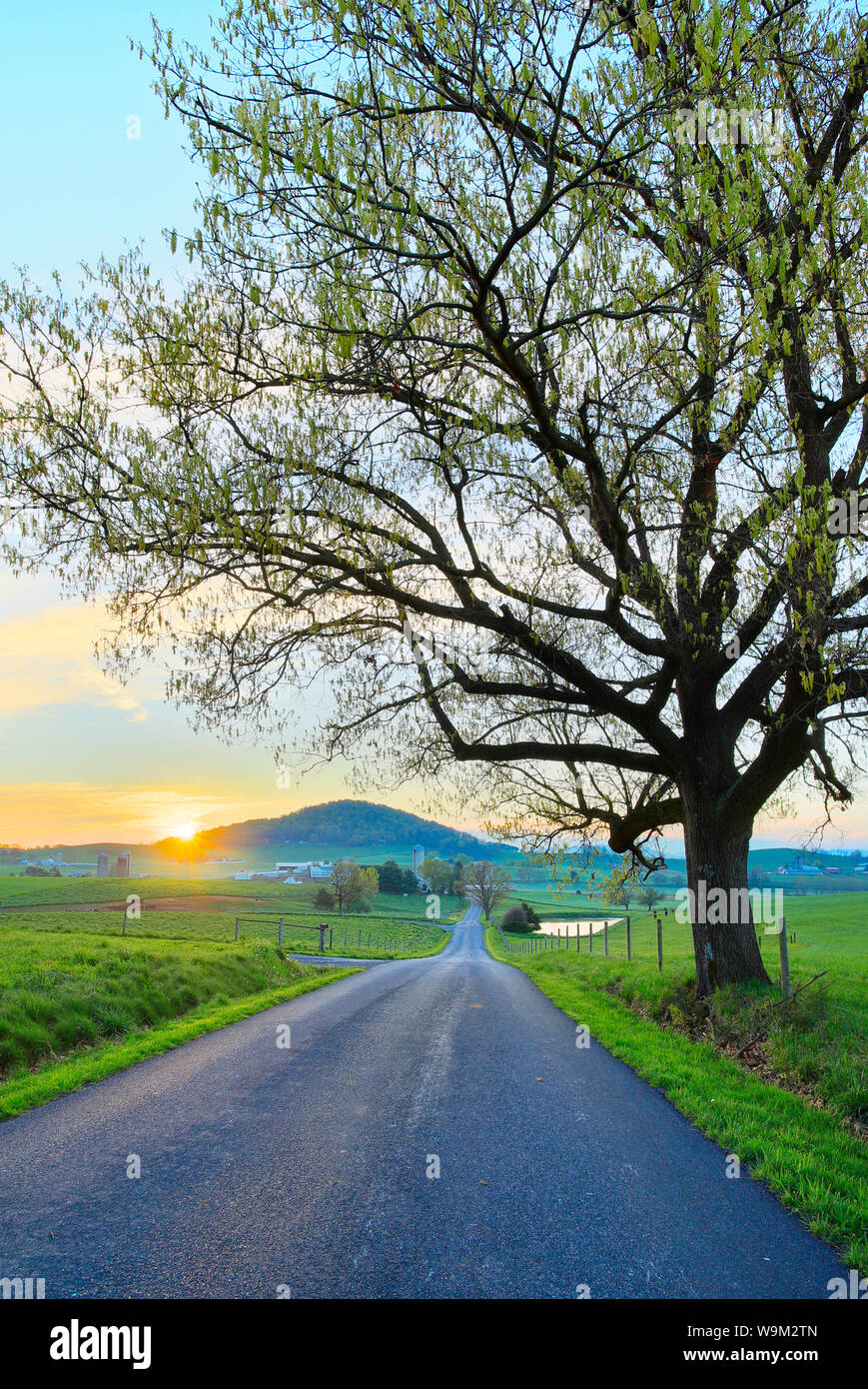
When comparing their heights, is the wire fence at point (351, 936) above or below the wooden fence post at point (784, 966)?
below

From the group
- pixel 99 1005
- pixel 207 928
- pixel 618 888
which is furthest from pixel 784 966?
pixel 207 928

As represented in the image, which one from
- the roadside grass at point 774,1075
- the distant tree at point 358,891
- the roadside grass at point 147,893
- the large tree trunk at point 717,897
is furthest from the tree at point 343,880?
the large tree trunk at point 717,897

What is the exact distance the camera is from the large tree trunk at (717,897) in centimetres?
1071

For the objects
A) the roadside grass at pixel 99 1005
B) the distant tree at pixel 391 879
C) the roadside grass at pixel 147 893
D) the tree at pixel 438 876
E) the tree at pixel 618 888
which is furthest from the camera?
the tree at pixel 438 876

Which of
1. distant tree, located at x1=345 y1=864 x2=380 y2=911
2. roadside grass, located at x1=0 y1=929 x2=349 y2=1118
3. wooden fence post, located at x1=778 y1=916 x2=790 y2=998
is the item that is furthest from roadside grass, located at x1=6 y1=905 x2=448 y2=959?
distant tree, located at x1=345 y1=864 x2=380 y2=911

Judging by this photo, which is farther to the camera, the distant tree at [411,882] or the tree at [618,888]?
the distant tree at [411,882]

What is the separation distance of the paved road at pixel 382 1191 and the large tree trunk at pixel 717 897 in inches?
138

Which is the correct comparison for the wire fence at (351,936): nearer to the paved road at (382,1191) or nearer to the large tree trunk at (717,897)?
the large tree trunk at (717,897)

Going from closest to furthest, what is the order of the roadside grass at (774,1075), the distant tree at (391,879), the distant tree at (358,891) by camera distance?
the roadside grass at (774,1075) < the distant tree at (358,891) < the distant tree at (391,879)

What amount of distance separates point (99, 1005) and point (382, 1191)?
6582mm

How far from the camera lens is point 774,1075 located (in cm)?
784

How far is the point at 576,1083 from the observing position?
7.52m
